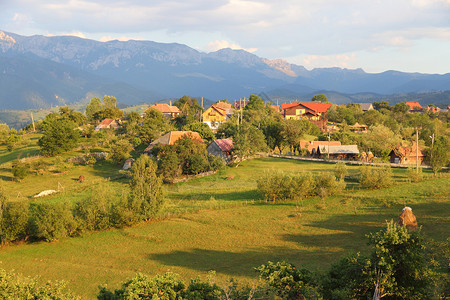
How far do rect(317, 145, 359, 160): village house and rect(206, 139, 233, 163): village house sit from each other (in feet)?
60.5

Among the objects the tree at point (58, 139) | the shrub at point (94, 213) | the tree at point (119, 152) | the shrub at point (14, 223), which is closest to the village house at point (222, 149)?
the tree at point (119, 152)

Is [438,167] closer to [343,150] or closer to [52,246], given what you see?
[343,150]

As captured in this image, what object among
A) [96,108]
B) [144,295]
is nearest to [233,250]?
[144,295]

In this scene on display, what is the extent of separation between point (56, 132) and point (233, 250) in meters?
53.5

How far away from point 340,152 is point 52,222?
52064 millimetres

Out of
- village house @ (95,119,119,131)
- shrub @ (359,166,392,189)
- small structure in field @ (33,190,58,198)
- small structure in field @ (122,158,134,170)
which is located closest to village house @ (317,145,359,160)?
shrub @ (359,166,392,189)

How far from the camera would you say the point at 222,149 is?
6550 centimetres

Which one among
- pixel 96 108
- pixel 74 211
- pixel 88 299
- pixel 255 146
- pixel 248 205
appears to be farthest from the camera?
pixel 96 108

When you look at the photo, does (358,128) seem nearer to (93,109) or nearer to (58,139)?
(58,139)

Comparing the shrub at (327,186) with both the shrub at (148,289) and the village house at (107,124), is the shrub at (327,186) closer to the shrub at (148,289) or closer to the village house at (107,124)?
the shrub at (148,289)

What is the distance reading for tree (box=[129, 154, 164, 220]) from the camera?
120ft

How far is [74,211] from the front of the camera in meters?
35.2

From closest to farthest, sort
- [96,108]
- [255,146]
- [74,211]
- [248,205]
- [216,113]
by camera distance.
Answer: [74,211], [248,205], [255,146], [216,113], [96,108]

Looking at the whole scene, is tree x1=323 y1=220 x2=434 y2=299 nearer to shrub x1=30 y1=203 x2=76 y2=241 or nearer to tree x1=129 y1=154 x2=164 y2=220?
tree x1=129 y1=154 x2=164 y2=220
